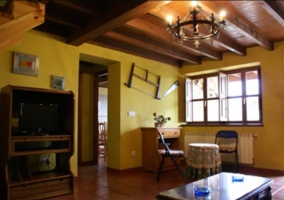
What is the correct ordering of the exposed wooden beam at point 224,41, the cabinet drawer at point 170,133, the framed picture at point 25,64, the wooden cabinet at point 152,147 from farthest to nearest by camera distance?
the cabinet drawer at point 170,133
the wooden cabinet at point 152,147
the framed picture at point 25,64
the exposed wooden beam at point 224,41

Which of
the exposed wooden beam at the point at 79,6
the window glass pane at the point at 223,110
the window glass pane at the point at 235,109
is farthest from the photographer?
the window glass pane at the point at 223,110

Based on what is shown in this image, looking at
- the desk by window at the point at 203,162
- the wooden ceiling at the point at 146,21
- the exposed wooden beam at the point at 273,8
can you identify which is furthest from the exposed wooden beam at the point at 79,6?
the desk by window at the point at 203,162

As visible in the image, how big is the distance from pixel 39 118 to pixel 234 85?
4309mm

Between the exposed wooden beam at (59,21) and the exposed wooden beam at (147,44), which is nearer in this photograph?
the exposed wooden beam at (59,21)

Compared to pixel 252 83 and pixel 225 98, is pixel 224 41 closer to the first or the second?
pixel 252 83

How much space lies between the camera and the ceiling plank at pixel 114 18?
2.71 m

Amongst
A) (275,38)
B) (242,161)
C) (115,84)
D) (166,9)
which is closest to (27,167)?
(115,84)

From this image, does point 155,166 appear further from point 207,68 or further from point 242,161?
point 207,68

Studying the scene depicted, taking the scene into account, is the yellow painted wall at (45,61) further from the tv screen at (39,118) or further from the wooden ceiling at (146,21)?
the tv screen at (39,118)

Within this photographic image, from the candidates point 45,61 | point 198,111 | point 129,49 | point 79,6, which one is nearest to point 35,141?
point 45,61

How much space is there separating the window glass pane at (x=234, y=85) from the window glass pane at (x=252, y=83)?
0.18 meters

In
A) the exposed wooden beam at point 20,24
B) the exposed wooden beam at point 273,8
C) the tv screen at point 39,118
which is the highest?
the exposed wooden beam at point 273,8

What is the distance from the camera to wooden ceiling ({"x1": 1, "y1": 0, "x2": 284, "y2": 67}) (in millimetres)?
3004

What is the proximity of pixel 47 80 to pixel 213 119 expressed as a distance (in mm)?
3907
